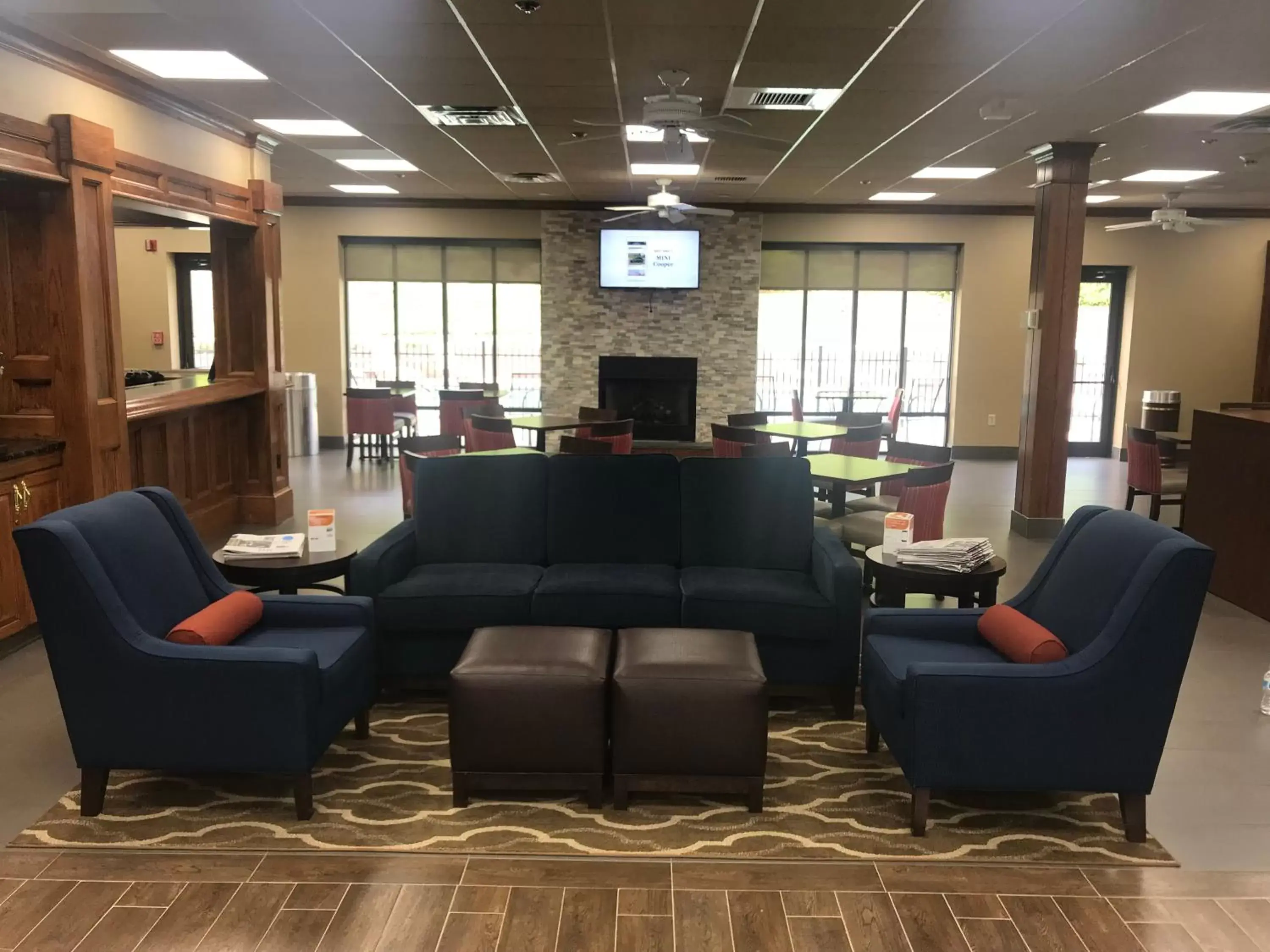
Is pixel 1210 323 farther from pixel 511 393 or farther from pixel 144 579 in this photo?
pixel 144 579

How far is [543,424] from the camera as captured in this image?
8320 millimetres

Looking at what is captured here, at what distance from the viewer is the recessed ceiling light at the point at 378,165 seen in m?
8.85

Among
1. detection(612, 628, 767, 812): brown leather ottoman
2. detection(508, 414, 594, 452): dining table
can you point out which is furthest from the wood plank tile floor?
detection(508, 414, 594, 452): dining table

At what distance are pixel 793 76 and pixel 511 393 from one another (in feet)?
25.9

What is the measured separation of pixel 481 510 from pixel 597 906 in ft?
7.27

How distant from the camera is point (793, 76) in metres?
5.34

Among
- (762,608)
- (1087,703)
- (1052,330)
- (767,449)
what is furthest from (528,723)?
(1052,330)

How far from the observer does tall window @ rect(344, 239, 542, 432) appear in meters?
12.4

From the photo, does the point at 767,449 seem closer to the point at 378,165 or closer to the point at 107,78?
the point at 107,78

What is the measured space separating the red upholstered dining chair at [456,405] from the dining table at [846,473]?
16.2 feet

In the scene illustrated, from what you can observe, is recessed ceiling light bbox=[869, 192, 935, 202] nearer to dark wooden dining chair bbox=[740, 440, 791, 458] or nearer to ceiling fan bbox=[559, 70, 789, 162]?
ceiling fan bbox=[559, 70, 789, 162]

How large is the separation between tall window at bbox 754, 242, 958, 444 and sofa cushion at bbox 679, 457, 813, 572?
7.90 metres

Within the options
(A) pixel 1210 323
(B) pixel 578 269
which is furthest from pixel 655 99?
(A) pixel 1210 323

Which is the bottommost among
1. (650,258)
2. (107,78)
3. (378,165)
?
(650,258)
